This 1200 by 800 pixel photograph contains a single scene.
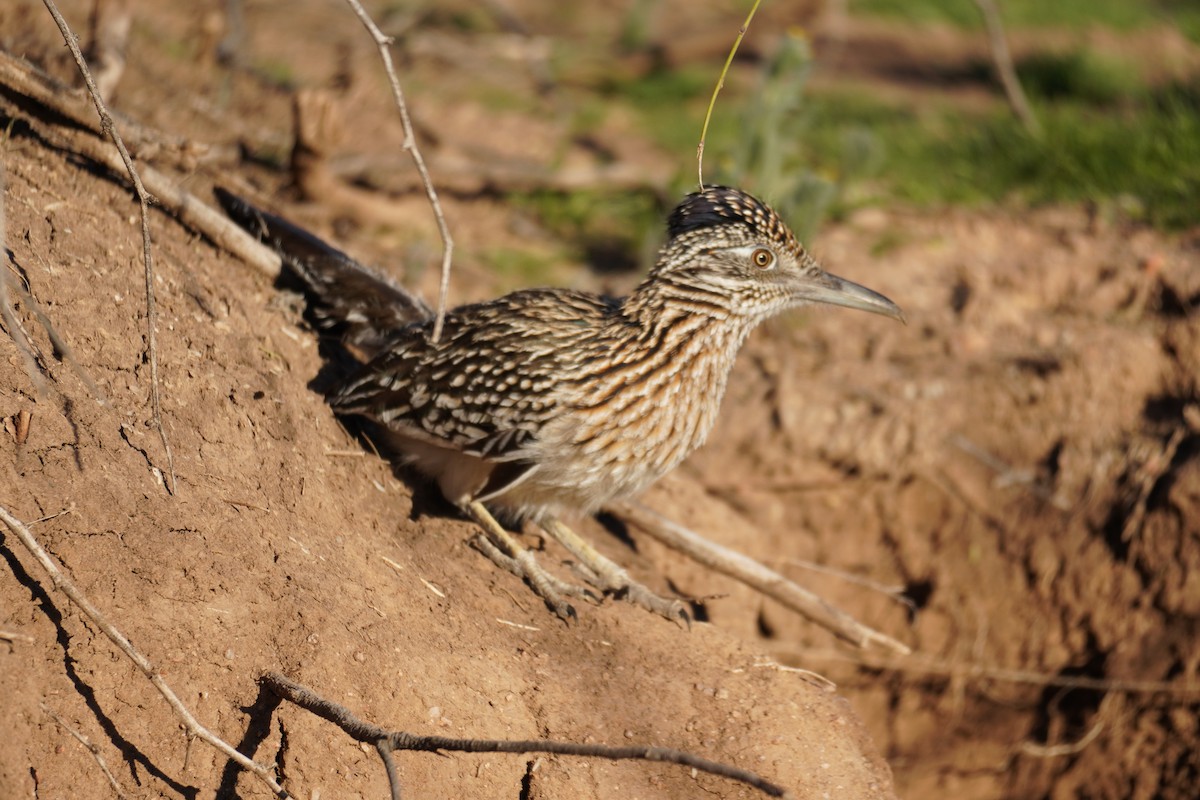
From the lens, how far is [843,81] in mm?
11102

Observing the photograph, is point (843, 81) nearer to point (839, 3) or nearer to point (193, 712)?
point (839, 3)

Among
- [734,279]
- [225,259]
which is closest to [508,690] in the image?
[734,279]

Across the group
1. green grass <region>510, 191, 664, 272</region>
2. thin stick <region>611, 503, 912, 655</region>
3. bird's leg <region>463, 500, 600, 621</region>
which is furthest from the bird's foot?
green grass <region>510, 191, 664, 272</region>

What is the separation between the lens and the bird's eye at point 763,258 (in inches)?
195

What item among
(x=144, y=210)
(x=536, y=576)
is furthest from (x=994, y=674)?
(x=144, y=210)

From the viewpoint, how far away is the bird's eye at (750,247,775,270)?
16.2 feet

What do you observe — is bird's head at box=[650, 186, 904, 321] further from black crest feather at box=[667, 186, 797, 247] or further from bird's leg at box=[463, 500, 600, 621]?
bird's leg at box=[463, 500, 600, 621]

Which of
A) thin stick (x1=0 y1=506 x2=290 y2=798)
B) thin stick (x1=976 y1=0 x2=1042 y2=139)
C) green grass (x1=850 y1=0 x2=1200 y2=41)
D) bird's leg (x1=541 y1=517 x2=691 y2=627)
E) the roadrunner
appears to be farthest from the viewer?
green grass (x1=850 y1=0 x2=1200 y2=41)

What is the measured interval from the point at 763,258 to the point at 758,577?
154 centimetres

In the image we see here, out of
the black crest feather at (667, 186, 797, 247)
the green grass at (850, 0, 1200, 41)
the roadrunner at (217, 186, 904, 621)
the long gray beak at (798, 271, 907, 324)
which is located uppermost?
the green grass at (850, 0, 1200, 41)

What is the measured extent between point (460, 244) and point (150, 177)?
3364 millimetres

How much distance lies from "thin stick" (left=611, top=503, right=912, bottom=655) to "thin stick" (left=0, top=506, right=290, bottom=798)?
8.34 ft

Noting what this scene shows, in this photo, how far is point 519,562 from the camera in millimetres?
5012

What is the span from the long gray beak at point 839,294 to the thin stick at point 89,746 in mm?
3056
